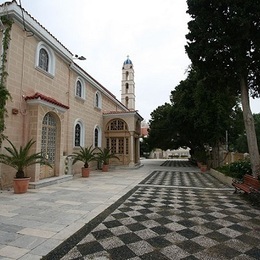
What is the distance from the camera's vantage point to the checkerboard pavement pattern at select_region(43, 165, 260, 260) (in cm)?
320

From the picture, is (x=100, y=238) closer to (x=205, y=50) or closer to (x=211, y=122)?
(x=205, y=50)

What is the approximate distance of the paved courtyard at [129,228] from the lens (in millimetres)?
3223

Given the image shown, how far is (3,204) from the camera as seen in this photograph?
A: 5801 mm

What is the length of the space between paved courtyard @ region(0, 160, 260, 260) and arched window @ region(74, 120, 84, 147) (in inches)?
281

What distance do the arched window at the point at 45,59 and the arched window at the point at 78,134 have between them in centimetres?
380

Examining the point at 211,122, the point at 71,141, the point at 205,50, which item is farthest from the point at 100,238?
the point at 211,122

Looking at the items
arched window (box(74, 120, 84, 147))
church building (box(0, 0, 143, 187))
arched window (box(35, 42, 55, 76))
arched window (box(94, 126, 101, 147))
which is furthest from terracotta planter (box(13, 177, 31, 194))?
arched window (box(94, 126, 101, 147))

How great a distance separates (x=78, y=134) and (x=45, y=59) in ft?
17.0

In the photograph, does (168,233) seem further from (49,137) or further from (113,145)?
(113,145)

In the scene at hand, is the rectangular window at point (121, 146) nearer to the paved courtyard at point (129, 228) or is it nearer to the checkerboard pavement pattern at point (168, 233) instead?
the paved courtyard at point (129, 228)

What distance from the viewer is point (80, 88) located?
1455cm

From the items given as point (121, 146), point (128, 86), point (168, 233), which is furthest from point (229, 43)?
point (128, 86)

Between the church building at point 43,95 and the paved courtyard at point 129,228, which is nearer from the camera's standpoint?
the paved courtyard at point 129,228

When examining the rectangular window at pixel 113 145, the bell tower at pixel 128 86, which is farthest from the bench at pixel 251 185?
the bell tower at pixel 128 86
